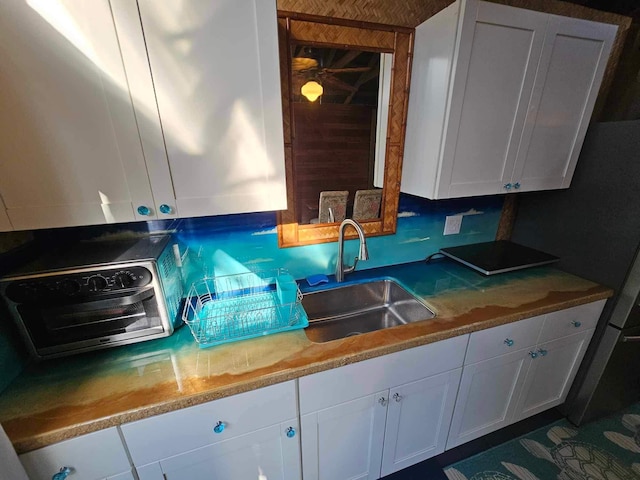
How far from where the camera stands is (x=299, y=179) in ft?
4.19

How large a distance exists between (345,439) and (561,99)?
1812mm

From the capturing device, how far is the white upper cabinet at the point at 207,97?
28.4 inches

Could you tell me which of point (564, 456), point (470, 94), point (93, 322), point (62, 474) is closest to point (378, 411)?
point (62, 474)

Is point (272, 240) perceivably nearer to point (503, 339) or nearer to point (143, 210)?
point (143, 210)

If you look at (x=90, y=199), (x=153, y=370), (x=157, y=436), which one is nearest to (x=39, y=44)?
(x=90, y=199)

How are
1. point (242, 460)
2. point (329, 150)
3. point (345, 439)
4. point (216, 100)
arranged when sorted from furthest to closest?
point (329, 150)
point (345, 439)
point (242, 460)
point (216, 100)

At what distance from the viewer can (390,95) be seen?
1271 millimetres

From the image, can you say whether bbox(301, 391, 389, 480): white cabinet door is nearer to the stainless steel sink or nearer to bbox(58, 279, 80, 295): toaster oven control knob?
the stainless steel sink

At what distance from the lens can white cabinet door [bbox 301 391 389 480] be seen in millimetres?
991

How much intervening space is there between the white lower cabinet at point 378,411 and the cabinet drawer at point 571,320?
0.52m

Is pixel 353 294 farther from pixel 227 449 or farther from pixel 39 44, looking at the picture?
pixel 39 44

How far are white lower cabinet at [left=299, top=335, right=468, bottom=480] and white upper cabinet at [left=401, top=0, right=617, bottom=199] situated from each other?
0.77 meters

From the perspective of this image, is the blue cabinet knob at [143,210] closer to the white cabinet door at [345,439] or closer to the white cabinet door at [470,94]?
the white cabinet door at [345,439]

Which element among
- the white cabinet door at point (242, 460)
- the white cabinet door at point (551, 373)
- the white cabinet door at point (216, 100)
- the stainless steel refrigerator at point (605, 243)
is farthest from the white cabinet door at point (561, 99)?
the white cabinet door at point (242, 460)
